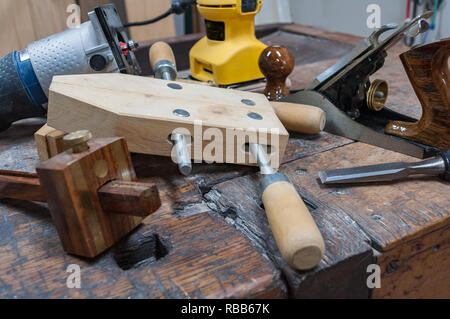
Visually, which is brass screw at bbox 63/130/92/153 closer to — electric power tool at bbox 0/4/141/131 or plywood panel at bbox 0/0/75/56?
electric power tool at bbox 0/4/141/131

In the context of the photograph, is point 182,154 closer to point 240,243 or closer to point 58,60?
point 240,243

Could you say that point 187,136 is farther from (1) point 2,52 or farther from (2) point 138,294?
(1) point 2,52

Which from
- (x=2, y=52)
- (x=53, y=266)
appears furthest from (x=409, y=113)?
(x=2, y=52)

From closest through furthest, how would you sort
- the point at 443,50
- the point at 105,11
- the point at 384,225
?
the point at 384,225
the point at 443,50
the point at 105,11

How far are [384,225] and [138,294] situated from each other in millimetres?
334

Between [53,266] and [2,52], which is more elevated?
[2,52]

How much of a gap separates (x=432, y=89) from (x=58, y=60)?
0.70 m

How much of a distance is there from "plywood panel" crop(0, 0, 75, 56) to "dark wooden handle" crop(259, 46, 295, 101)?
0.82 meters

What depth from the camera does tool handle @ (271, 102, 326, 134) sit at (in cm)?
75

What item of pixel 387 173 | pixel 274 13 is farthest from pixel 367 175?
pixel 274 13

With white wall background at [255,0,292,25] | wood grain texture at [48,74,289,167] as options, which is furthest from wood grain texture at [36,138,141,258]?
white wall background at [255,0,292,25]

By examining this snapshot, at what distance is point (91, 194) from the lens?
459mm

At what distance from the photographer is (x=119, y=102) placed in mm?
616

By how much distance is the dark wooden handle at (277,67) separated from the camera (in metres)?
0.88
